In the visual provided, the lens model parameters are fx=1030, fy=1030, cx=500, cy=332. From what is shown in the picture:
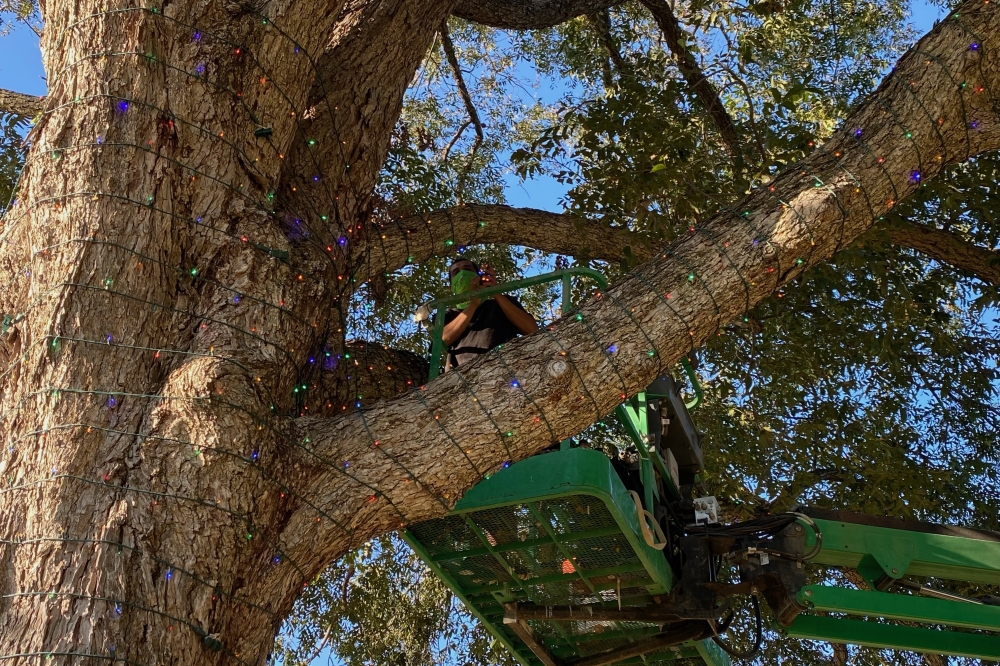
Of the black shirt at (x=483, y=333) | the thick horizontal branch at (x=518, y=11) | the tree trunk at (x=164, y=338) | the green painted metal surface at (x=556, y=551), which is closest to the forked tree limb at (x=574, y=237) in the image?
the black shirt at (x=483, y=333)

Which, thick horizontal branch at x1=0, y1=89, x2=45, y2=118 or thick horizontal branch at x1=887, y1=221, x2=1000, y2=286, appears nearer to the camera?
thick horizontal branch at x1=0, y1=89, x2=45, y2=118

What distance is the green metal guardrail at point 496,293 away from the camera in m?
4.78

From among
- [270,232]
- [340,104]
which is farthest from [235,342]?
[340,104]

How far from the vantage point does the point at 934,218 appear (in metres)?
7.55

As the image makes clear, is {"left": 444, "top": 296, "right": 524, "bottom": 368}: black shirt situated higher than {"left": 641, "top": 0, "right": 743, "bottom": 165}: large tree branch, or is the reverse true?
{"left": 641, "top": 0, "right": 743, "bottom": 165}: large tree branch

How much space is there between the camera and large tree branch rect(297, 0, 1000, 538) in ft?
12.2

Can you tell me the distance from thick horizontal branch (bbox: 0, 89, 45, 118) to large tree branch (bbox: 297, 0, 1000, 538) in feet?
10.1

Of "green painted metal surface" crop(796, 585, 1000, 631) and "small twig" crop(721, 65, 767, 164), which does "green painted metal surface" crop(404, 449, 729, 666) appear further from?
"small twig" crop(721, 65, 767, 164)

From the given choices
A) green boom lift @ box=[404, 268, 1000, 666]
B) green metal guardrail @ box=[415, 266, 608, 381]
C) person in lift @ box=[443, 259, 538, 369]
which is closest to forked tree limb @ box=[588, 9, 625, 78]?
person in lift @ box=[443, 259, 538, 369]

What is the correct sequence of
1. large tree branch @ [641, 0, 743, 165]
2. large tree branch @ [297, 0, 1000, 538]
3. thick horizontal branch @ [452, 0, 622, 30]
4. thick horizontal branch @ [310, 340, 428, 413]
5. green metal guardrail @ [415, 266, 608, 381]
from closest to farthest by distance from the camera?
large tree branch @ [297, 0, 1000, 538], green metal guardrail @ [415, 266, 608, 381], thick horizontal branch @ [310, 340, 428, 413], thick horizontal branch @ [452, 0, 622, 30], large tree branch @ [641, 0, 743, 165]

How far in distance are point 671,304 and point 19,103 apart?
398 cm

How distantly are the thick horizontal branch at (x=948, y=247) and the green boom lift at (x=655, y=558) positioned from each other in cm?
254

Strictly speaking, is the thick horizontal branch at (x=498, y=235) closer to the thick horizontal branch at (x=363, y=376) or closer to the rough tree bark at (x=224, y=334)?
the thick horizontal branch at (x=363, y=376)

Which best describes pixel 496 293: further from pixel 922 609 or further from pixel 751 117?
pixel 751 117
